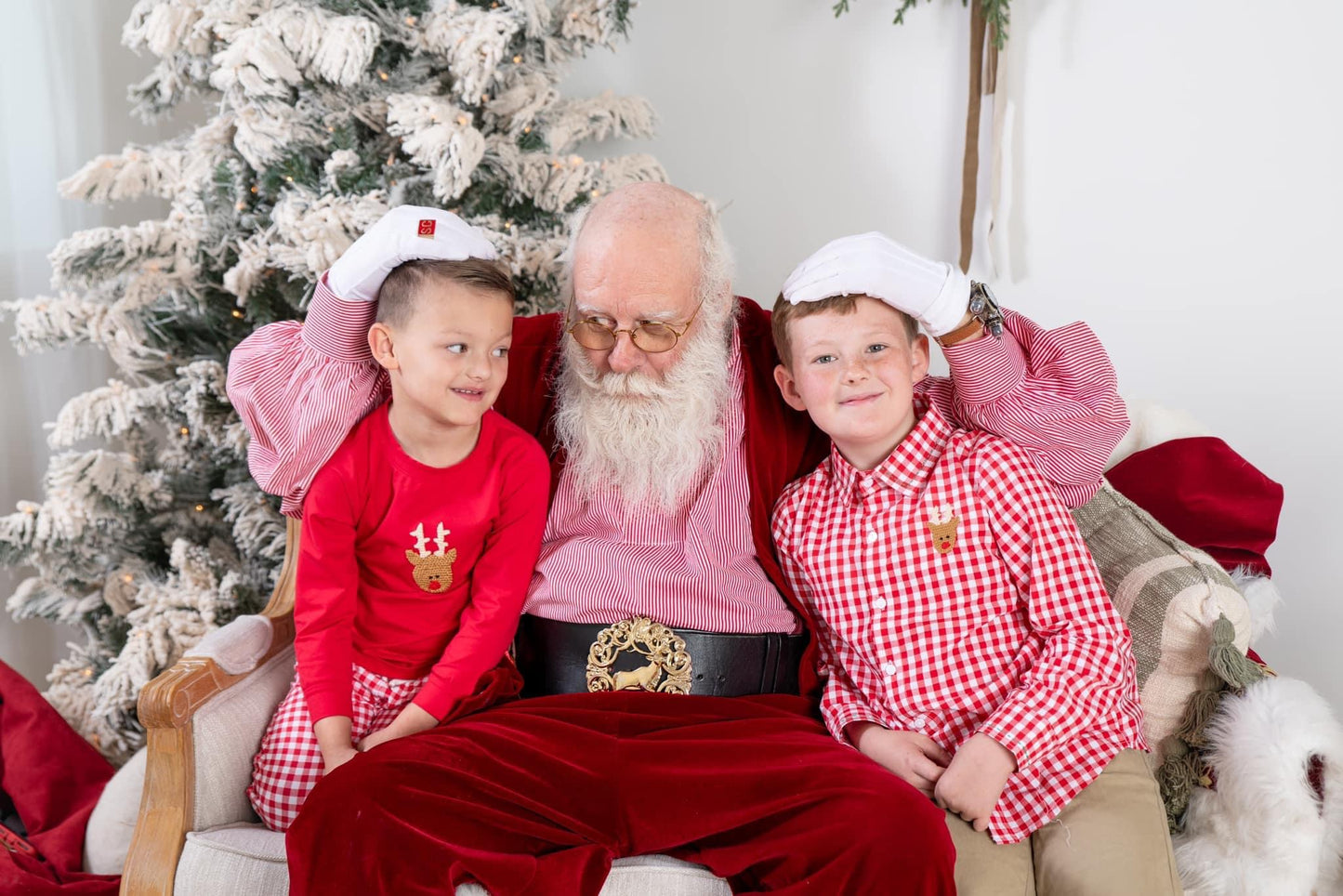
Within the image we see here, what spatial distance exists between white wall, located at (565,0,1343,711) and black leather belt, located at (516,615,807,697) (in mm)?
1456

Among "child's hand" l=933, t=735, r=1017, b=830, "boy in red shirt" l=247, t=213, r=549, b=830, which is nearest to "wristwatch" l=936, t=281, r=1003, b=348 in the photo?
"child's hand" l=933, t=735, r=1017, b=830

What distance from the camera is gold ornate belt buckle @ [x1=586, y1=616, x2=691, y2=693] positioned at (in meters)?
2.00

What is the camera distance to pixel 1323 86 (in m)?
2.55

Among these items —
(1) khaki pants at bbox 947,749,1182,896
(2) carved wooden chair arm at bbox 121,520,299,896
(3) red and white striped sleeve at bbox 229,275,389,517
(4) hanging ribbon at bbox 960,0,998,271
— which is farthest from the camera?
(4) hanging ribbon at bbox 960,0,998,271

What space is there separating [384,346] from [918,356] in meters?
1.05

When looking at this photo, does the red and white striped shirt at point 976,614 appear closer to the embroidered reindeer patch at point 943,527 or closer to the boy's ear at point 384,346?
the embroidered reindeer patch at point 943,527

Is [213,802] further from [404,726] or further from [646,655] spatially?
[646,655]

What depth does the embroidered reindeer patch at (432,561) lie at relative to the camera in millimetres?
1959

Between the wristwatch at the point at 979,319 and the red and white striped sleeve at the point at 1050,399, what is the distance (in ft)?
0.06

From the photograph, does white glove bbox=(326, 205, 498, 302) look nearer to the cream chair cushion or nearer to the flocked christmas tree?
the flocked christmas tree

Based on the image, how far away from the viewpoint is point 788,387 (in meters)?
2.06

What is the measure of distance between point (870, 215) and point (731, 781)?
1895 mm

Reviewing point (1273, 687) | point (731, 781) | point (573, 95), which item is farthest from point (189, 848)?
point (573, 95)

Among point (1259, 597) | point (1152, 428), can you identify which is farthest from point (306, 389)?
point (1259, 597)
